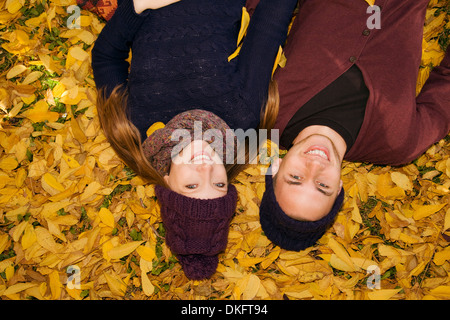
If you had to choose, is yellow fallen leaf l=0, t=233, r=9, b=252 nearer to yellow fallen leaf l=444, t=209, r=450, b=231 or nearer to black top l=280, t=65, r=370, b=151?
black top l=280, t=65, r=370, b=151

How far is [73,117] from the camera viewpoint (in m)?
2.82

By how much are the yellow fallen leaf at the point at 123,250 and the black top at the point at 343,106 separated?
141 cm

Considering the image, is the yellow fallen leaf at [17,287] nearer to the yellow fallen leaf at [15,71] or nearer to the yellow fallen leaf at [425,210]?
the yellow fallen leaf at [15,71]

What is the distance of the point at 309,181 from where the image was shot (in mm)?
2221

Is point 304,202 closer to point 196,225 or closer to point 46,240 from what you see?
point 196,225

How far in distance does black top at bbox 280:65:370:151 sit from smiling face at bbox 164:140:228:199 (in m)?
0.72

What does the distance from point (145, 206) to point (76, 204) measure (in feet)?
1.59

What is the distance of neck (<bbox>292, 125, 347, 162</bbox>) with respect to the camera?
8.07 ft

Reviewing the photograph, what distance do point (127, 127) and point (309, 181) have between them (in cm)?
121

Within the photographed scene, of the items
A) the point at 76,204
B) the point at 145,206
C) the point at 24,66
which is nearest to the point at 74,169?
the point at 76,204

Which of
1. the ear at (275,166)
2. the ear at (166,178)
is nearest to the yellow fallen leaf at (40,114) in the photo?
the ear at (166,178)

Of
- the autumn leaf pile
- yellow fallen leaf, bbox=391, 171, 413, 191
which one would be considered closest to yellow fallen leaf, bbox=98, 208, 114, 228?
the autumn leaf pile

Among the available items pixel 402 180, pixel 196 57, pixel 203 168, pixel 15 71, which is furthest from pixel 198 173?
pixel 15 71

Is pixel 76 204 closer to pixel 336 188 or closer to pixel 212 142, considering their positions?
pixel 212 142
